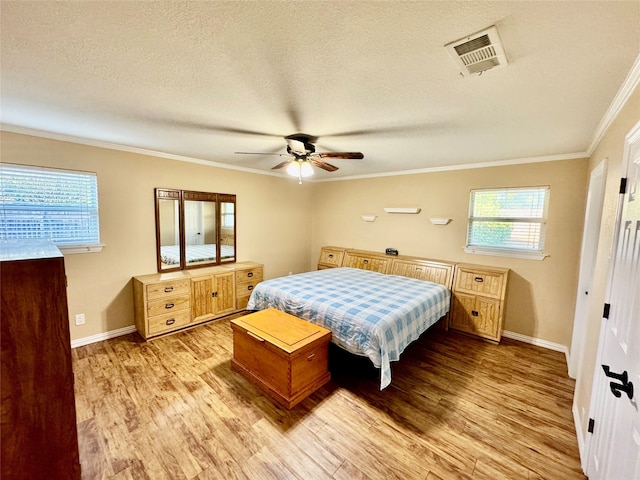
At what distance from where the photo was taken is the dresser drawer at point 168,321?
130 inches

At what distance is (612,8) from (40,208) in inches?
179

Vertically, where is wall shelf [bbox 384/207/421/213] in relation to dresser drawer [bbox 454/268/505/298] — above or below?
above

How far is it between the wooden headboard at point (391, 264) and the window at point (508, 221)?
0.53 meters

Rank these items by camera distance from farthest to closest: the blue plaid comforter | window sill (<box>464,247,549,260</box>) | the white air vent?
window sill (<box>464,247,549,260</box>) < the blue plaid comforter < the white air vent

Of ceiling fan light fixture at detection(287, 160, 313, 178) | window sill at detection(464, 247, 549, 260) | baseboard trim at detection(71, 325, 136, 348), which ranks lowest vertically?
baseboard trim at detection(71, 325, 136, 348)

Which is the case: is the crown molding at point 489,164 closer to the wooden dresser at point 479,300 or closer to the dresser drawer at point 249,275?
the wooden dresser at point 479,300

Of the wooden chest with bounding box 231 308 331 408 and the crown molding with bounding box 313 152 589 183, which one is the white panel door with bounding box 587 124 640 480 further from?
the crown molding with bounding box 313 152 589 183

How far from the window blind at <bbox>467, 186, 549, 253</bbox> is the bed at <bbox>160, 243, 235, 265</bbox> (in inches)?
153

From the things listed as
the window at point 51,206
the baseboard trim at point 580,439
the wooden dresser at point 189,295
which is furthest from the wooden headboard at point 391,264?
the window at point 51,206

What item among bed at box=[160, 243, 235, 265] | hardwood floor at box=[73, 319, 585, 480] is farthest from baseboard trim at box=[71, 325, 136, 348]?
bed at box=[160, 243, 235, 265]

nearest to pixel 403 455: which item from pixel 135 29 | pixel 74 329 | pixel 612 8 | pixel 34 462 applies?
pixel 34 462

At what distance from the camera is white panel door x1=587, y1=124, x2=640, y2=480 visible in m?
1.06

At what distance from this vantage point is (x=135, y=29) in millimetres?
1177

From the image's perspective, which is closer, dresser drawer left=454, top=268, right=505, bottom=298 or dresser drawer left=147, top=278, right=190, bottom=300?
dresser drawer left=147, top=278, right=190, bottom=300
